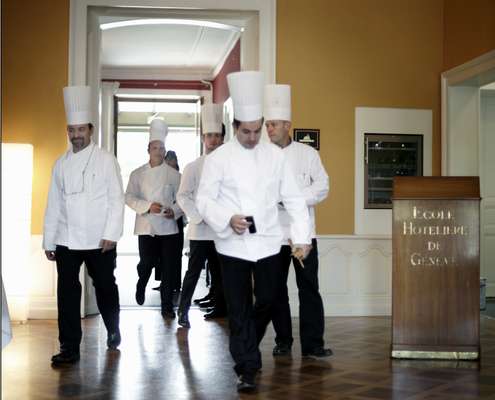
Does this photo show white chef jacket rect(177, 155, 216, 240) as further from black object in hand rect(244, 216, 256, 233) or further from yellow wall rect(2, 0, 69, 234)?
black object in hand rect(244, 216, 256, 233)

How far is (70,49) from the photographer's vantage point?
6816 millimetres

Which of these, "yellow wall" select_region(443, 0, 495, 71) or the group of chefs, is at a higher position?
"yellow wall" select_region(443, 0, 495, 71)

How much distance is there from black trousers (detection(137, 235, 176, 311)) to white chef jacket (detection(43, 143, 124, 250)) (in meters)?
1.99

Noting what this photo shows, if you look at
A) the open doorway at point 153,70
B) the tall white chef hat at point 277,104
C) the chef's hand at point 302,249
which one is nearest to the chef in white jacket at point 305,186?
the tall white chef hat at point 277,104

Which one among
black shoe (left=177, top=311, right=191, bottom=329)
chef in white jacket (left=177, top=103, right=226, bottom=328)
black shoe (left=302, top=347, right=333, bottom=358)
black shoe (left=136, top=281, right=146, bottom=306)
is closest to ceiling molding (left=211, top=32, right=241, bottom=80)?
chef in white jacket (left=177, top=103, right=226, bottom=328)

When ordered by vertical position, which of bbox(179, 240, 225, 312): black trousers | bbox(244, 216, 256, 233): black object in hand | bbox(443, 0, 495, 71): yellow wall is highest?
bbox(443, 0, 495, 71): yellow wall

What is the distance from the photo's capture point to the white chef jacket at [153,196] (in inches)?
265

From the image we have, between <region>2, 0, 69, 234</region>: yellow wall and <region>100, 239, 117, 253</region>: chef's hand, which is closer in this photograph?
<region>100, 239, 117, 253</region>: chef's hand

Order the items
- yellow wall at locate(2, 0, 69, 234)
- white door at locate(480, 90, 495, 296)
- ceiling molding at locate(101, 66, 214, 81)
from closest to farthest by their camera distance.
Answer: yellow wall at locate(2, 0, 69, 234) → white door at locate(480, 90, 495, 296) → ceiling molding at locate(101, 66, 214, 81)

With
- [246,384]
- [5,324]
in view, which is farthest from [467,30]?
[5,324]

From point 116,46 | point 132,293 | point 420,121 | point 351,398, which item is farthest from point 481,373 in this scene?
point 116,46

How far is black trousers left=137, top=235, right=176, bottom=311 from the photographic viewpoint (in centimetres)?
673

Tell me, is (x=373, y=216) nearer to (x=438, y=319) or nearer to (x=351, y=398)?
(x=438, y=319)

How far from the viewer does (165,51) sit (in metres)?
12.6
